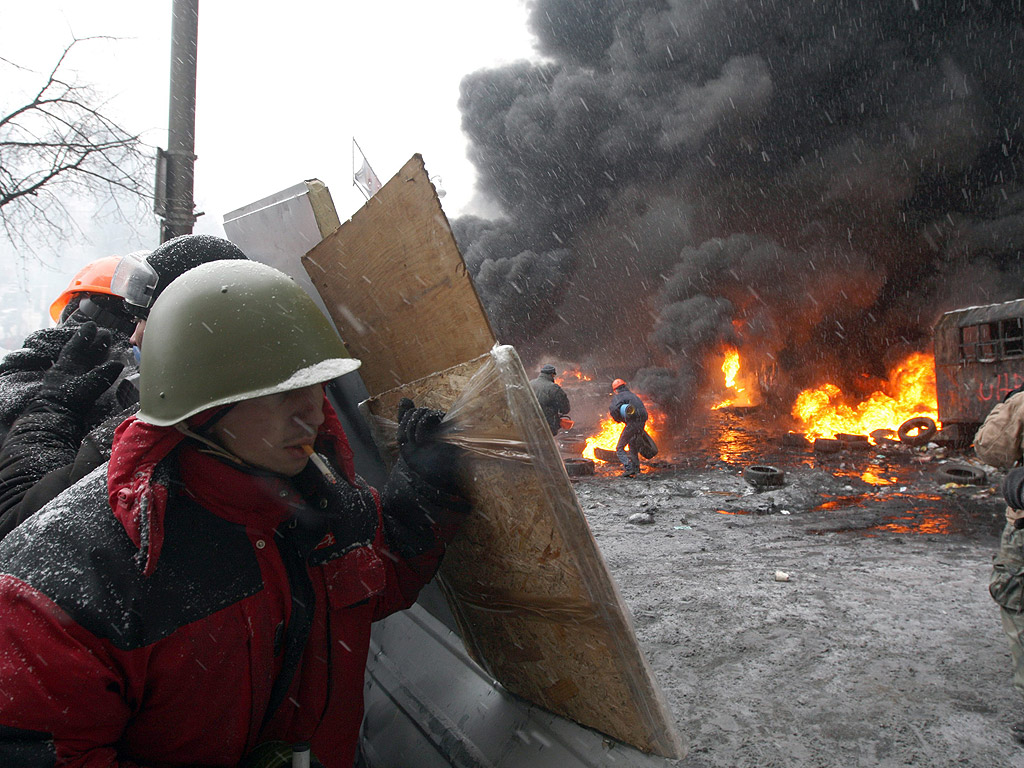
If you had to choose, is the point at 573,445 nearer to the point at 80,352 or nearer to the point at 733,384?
the point at 733,384

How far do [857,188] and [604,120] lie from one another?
27.6ft

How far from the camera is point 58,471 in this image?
4.86 feet

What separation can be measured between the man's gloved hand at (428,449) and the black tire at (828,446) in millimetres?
11655

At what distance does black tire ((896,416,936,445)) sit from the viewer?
10.7 m

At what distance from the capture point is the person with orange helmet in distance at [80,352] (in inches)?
73.1

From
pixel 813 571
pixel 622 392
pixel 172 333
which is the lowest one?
pixel 813 571

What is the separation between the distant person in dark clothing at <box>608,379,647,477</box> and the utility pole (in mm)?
6864

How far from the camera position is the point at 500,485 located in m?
1.27

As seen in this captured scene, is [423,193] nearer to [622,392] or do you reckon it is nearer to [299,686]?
[299,686]

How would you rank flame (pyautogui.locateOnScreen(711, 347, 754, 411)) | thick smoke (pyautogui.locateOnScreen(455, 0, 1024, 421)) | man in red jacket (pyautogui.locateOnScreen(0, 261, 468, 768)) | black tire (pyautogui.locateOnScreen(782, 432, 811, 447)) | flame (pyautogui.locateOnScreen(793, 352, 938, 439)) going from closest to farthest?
1. man in red jacket (pyautogui.locateOnScreen(0, 261, 468, 768))
2. black tire (pyautogui.locateOnScreen(782, 432, 811, 447))
3. flame (pyautogui.locateOnScreen(793, 352, 938, 439))
4. thick smoke (pyautogui.locateOnScreen(455, 0, 1024, 421))
5. flame (pyautogui.locateOnScreen(711, 347, 754, 411))

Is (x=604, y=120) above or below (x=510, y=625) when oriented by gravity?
above

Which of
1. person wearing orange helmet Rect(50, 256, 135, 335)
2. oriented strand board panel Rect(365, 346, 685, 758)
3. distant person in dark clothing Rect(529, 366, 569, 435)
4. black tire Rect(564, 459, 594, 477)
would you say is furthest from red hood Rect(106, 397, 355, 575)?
black tire Rect(564, 459, 594, 477)

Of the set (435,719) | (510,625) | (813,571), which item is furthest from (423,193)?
(813,571)

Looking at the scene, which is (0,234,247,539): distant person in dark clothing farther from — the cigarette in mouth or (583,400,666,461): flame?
(583,400,666,461): flame
